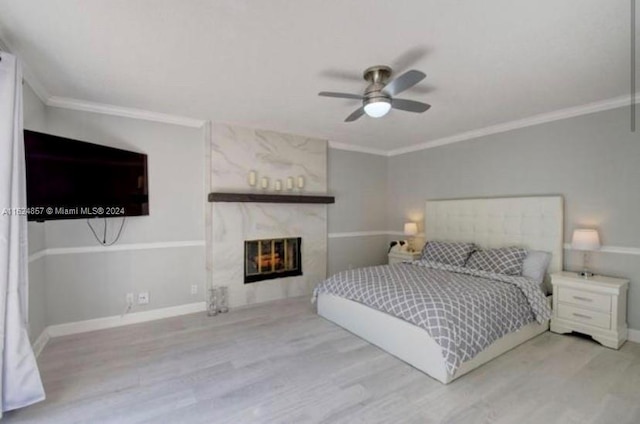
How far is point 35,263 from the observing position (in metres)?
2.77

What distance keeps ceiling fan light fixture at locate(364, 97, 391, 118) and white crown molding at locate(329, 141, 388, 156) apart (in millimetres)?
2473

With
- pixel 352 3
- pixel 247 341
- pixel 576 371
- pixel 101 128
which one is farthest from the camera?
pixel 101 128

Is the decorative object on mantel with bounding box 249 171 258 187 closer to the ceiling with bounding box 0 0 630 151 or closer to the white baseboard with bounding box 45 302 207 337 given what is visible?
the ceiling with bounding box 0 0 630 151

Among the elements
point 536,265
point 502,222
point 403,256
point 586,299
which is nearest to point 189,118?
point 403,256

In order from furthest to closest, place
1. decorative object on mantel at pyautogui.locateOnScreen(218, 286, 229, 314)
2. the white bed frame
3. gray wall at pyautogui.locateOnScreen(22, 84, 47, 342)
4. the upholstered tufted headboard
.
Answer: decorative object on mantel at pyautogui.locateOnScreen(218, 286, 229, 314), the upholstered tufted headboard, gray wall at pyautogui.locateOnScreen(22, 84, 47, 342), the white bed frame

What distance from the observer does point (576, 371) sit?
2.44 meters

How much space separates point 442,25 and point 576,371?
9.63ft

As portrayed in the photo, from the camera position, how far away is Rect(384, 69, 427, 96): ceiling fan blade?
6.70ft

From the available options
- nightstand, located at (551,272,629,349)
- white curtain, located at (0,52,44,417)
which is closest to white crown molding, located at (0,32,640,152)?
white curtain, located at (0,52,44,417)

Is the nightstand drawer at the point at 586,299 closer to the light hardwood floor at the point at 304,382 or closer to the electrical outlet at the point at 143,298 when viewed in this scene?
the light hardwood floor at the point at 304,382

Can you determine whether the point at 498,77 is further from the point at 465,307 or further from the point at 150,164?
the point at 150,164

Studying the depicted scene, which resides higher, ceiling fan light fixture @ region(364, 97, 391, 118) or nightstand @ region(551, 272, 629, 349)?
ceiling fan light fixture @ region(364, 97, 391, 118)

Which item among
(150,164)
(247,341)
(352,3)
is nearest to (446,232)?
(247,341)

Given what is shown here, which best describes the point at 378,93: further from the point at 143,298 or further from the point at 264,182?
the point at 143,298
